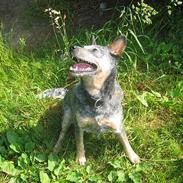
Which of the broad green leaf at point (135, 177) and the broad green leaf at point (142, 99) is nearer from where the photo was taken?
the broad green leaf at point (135, 177)

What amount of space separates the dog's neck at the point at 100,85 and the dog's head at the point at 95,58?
60 millimetres

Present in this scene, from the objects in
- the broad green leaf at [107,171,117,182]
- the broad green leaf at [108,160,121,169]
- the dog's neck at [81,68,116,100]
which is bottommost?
the broad green leaf at [107,171,117,182]

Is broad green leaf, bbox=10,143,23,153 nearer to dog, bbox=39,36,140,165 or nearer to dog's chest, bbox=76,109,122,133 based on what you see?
dog, bbox=39,36,140,165

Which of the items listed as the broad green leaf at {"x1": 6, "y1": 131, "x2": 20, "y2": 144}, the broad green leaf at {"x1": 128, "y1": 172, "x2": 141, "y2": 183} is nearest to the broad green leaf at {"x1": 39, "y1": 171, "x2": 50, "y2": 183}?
the broad green leaf at {"x1": 6, "y1": 131, "x2": 20, "y2": 144}

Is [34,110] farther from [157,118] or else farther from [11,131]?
[157,118]

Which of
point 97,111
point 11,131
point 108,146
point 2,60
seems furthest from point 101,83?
point 2,60

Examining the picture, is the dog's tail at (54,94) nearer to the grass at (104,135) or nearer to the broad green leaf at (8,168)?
the grass at (104,135)

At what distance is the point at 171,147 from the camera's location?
5430mm

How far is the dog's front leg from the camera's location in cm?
519

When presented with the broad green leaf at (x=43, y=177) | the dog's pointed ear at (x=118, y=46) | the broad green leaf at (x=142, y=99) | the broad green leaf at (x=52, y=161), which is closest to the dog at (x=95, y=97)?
the dog's pointed ear at (x=118, y=46)

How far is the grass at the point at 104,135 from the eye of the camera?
5.28m

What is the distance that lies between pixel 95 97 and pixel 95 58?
1.23 ft

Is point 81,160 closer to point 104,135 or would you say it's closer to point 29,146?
point 104,135

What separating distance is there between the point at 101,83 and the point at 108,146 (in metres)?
0.96
